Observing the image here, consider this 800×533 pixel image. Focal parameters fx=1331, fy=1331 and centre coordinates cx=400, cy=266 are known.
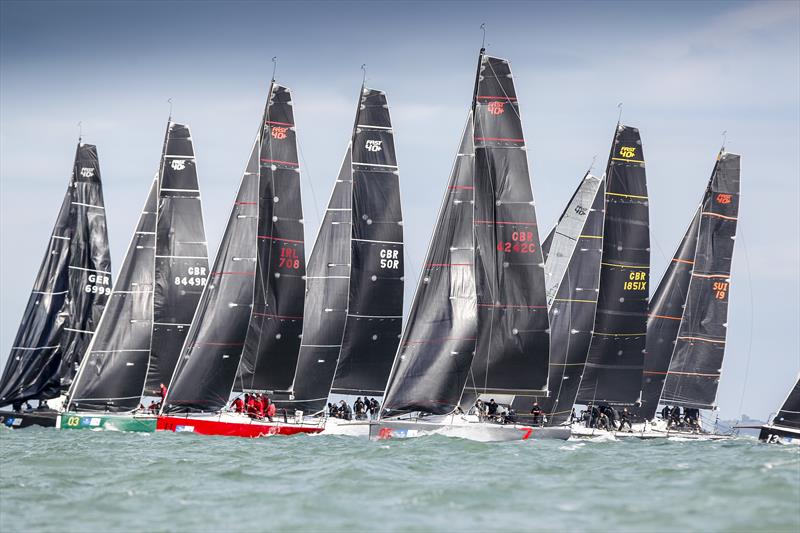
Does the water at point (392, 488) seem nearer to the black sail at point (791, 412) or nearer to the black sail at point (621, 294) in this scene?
the black sail at point (791, 412)

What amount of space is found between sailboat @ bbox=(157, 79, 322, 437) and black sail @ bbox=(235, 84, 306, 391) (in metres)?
0.04

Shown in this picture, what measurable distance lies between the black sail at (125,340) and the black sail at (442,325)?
13903mm

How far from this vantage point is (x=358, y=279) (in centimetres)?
5606

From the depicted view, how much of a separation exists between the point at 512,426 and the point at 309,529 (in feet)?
73.3

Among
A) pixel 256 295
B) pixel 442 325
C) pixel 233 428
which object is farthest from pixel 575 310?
pixel 233 428

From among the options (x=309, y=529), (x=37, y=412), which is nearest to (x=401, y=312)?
(x=37, y=412)

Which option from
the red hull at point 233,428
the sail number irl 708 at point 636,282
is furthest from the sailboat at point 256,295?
the sail number irl 708 at point 636,282

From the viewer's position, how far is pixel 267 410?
178ft

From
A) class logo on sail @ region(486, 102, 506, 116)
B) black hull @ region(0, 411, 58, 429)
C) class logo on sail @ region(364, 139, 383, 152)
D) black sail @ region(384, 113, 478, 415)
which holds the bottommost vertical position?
black hull @ region(0, 411, 58, 429)

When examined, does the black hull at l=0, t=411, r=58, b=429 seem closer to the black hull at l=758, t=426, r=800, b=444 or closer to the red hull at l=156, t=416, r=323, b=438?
the red hull at l=156, t=416, r=323, b=438

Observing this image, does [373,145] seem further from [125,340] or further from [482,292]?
[125,340]

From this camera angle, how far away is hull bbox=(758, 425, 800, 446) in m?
55.9

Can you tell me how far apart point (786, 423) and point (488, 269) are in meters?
16.6

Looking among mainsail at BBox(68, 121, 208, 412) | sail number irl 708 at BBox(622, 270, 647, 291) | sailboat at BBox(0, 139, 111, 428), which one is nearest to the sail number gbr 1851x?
sail number irl 708 at BBox(622, 270, 647, 291)
